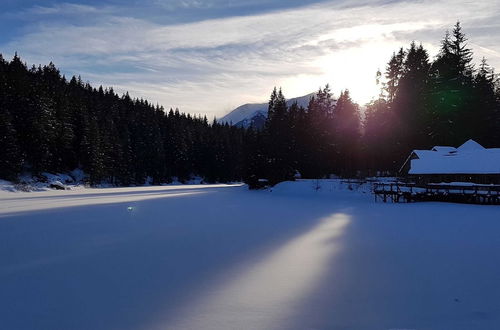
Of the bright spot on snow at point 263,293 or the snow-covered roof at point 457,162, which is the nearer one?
the bright spot on snow at point 263,293

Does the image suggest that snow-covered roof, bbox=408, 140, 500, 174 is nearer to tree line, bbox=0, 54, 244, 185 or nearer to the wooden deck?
the wooden deck

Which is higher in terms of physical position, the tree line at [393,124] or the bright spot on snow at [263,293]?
the tree line at [393,124]

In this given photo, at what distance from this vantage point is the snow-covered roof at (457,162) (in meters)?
36.7

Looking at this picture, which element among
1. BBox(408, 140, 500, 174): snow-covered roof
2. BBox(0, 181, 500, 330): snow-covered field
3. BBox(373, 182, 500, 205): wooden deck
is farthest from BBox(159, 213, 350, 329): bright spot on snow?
BBox(408, 140, 500, 174): snow-covered roof

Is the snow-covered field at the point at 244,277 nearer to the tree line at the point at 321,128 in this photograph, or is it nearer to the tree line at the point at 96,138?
the tree line at the point at 321,128

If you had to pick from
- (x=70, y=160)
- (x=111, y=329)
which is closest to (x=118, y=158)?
(x=70, y=160)

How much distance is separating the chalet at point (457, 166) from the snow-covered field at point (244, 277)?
935 inches

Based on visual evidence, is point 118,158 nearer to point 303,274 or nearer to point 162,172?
point 162,172

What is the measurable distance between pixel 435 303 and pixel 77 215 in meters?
17.7

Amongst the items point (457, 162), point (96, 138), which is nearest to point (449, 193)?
point (457, 162)

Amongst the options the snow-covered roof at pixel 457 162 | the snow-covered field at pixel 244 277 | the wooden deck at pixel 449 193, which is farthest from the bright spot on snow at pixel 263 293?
the snow-covered roof at pixel 457 162

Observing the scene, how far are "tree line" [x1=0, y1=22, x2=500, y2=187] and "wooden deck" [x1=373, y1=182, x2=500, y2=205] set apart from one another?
62.9 feet

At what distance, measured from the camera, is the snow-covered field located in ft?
20.1

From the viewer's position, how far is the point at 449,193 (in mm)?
33531
